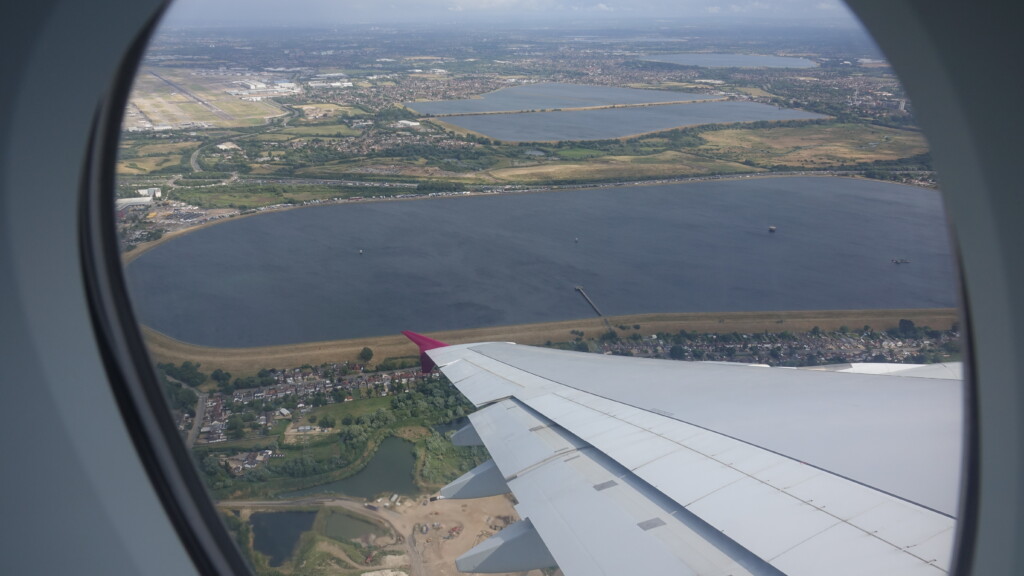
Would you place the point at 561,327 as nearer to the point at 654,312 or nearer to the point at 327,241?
the point at 654,312

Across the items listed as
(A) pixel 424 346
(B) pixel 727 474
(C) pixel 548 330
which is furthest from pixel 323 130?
(B) pixel 727 474

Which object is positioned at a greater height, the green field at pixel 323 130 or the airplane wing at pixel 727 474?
the green field at pixel 323 130

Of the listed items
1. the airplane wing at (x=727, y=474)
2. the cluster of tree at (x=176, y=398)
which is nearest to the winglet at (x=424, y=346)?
the airplane wing at (x=727, y=474)

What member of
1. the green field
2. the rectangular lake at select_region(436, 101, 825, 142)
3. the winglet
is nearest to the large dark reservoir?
the winglet

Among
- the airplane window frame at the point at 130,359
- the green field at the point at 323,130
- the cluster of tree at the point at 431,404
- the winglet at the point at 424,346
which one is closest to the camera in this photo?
the airplane window frame at the point at 130,359

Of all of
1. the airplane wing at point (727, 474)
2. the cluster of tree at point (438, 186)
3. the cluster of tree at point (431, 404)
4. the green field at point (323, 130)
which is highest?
the green field at point (323, 130)

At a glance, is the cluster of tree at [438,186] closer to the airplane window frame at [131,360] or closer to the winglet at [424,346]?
the winglet at [424,346]

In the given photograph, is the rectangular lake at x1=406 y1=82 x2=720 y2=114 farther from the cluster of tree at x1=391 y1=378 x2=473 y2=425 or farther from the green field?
the cluster of tree at x1=391 y1=378 x2=473 y2=425

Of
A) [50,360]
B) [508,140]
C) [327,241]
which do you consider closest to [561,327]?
[327,241]
